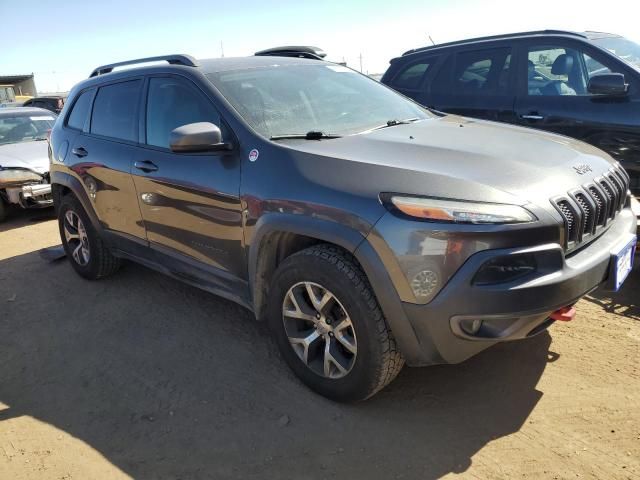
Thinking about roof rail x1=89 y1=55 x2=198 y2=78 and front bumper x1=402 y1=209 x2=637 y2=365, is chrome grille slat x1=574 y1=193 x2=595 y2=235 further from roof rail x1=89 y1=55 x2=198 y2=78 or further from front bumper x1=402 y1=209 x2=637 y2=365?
roof rail x1=89 y1=55 x2=198 y2=78

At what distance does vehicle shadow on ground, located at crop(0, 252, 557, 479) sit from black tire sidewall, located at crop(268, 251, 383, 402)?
0.13 m

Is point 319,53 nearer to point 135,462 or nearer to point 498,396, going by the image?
point 498,396

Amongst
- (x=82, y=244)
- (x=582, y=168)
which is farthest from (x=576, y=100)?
(x=82, y=244)

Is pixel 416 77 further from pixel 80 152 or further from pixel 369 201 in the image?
pixel 369 201

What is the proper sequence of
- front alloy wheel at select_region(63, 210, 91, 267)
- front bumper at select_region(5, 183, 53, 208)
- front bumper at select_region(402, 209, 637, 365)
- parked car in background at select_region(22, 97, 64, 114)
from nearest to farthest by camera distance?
front bumper at select_region(402, 209, 637, 365) < front alloy wheel at select_region(63, 210, 91, 267) < front bumper at select_region(5, 183, 53, 208) < parked car in background at select_region(22, 97, 64, 114)

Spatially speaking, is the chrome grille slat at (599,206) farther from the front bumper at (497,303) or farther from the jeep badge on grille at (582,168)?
the front bumper at (497,303)

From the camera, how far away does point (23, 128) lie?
29.0 ft

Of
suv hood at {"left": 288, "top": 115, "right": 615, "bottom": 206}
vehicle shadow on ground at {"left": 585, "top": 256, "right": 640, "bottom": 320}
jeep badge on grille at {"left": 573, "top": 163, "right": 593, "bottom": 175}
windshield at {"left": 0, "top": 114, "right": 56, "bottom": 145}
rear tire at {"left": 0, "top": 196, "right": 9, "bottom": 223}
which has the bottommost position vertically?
rear tire at {"left": 0, "top": 196, "right": 9, "bottom": 223}

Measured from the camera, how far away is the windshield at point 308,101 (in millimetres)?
3195

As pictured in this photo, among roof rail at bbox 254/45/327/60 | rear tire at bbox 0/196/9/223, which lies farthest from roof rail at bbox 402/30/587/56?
rear tire at bbox 0/196/9/223

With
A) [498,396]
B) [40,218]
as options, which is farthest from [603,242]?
[40,218]

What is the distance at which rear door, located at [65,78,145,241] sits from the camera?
3.93 meters

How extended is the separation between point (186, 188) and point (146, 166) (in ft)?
1.71

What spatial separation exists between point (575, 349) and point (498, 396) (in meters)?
0.70
